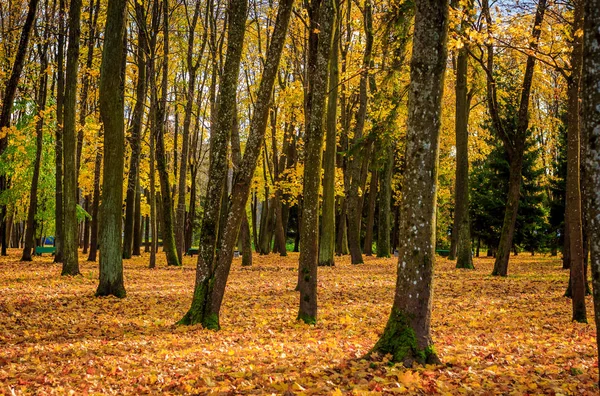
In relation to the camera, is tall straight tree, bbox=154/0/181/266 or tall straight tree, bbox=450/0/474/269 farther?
tall straight tree, bbox=154/0/181/266

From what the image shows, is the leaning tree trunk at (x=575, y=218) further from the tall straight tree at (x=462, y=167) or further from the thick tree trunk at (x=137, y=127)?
the thick tree trunk at (x=137, y=127)

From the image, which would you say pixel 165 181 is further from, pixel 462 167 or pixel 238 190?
pixel 238 190

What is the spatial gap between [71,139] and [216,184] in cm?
A: 824

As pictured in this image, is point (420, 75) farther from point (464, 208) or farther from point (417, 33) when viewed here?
point (464, 208)

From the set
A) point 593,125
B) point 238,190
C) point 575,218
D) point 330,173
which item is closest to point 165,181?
point 330,173

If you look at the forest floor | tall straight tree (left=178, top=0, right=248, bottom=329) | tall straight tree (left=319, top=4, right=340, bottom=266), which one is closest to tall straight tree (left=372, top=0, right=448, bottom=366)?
the forest floor

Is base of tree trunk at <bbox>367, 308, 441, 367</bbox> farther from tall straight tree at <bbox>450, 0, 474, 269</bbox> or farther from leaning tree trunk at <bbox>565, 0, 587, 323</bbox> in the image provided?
tall straight tree at <bbox>450, 0, 474, 269</bbox>

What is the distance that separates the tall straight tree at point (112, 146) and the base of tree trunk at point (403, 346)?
7.68 metres

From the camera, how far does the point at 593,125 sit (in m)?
3.29

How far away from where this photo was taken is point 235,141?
2033 cm

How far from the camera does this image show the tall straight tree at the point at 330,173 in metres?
18.0

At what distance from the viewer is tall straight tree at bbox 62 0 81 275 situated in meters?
14.7

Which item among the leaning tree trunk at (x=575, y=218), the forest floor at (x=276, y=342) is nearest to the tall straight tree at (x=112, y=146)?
the forest floor at (x=276, y=342)

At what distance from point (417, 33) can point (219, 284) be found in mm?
5028
